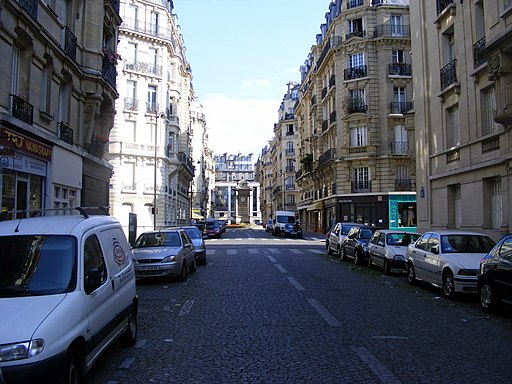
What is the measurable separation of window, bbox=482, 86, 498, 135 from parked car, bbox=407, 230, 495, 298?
7.05 m

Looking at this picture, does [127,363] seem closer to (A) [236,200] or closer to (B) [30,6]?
(B) [30,6]

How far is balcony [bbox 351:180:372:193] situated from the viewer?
138 ft

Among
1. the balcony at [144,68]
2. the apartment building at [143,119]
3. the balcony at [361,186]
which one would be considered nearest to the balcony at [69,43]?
the apartment building at [143,119]

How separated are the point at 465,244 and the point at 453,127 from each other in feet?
34.3

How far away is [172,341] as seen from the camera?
7.01m

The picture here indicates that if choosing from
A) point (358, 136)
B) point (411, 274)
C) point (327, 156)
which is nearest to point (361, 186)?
point (358, 136)

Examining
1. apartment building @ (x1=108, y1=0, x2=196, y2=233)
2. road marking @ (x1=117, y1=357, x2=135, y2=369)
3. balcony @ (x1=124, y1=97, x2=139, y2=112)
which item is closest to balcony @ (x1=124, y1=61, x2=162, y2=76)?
apartment building @ (x1=108, y1=0, x2=196, y2=233)

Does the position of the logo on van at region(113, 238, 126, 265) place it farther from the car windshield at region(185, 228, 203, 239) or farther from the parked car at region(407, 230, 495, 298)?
the car windshield at region(185, 228, 203, 239)

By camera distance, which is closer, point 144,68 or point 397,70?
point 397,70

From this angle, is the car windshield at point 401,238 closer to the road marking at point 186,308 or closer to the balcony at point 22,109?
the road marking at point 186,308

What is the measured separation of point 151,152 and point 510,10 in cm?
3407

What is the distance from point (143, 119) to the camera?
4519cm

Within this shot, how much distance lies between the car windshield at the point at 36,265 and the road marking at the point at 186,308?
4.15m

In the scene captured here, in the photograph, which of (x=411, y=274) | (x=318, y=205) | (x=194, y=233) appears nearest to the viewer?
(x=411, y=274)
